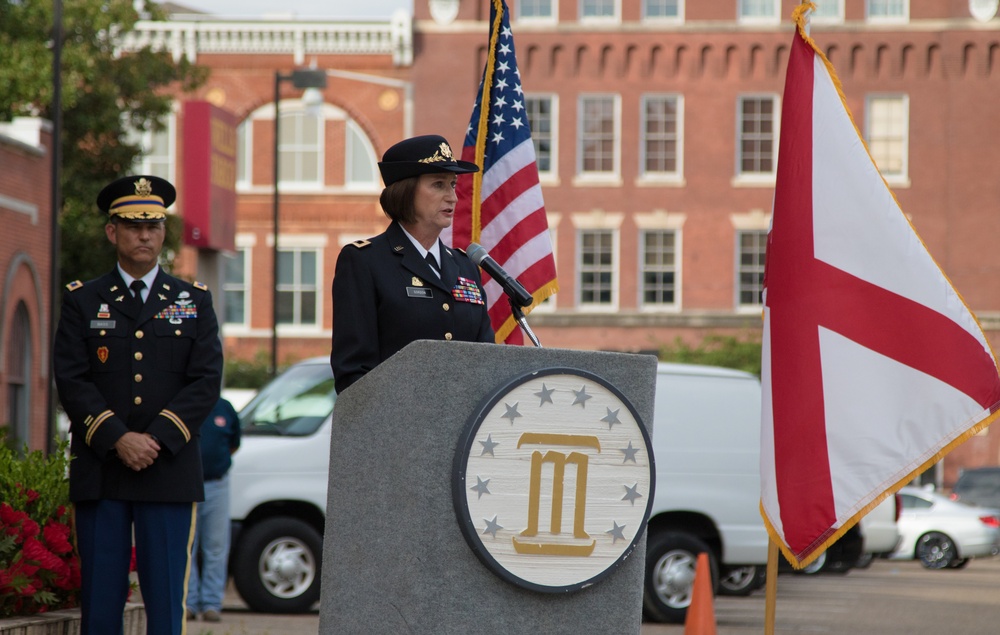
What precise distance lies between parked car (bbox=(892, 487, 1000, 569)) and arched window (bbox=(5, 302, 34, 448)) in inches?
576

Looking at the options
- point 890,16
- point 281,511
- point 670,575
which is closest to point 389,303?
point 281,511

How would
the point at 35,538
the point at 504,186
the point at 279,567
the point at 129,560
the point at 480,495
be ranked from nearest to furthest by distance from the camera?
the point at 480,495, the point at 129,560, the point at 35,538, the point at 504,186, the point at 279,567

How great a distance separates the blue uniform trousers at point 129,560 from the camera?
5430mm

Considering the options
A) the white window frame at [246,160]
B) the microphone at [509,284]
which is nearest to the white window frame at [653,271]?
the white window frame at [246,160]

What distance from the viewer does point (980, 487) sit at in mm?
30453

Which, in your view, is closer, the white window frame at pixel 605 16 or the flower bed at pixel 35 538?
the flower bed at pixel 35 538

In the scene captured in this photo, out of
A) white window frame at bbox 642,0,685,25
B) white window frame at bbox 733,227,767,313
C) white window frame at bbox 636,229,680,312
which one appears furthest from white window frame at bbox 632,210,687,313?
white window frame at bbox 642,0,685,25

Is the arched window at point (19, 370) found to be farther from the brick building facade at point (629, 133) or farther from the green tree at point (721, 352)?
the green tree at point (721, 352)

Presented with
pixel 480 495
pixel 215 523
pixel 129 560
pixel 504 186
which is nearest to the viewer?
pixel 480 495

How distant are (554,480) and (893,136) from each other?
39.5 m

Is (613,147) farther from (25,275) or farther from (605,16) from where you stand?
(25,275)

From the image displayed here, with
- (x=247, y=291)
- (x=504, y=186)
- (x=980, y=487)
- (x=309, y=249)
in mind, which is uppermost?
(x=309, y=249)

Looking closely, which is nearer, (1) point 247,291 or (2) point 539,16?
(1) point 247,291

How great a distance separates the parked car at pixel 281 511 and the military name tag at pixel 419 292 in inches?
333
